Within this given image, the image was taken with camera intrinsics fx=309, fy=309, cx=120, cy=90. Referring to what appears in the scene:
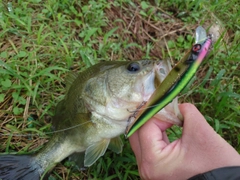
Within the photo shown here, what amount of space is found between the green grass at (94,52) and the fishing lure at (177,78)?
3.20 ft

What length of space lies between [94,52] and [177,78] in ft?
6.01

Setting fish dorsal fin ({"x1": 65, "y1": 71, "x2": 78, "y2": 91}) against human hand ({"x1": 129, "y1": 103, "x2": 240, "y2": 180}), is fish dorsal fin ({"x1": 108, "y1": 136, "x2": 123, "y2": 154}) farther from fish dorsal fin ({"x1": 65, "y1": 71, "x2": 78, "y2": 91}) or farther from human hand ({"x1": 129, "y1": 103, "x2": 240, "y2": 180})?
fish dorsal fin ({"x1": 65, "y1": 71, "x2": 78, "y2": 91})

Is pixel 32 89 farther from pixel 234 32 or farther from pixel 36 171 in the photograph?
pixel 234 32

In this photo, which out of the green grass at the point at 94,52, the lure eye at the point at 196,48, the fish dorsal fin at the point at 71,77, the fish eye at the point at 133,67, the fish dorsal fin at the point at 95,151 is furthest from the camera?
the green grass at the point at 94,52

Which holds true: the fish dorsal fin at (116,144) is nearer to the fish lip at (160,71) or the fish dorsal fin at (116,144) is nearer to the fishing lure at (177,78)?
the fishing lure at (177,78)

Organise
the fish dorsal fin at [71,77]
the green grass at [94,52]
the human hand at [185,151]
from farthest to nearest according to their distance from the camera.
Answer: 1. the green grass at [94,52]
2. the fish dorsal fin at [71,77]
3. the human hand at [185,151]

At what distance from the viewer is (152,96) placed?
1.84 m

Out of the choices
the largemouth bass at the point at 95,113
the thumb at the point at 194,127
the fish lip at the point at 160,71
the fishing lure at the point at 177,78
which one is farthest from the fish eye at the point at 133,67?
the thumb at the point at 194,127

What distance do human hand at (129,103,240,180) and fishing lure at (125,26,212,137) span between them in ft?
0.43

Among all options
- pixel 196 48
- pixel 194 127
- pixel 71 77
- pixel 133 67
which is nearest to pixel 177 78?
pixel 196 48

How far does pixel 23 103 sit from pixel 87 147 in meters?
0.80

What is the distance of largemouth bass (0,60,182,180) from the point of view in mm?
2064

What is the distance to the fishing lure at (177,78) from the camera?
1532 mm

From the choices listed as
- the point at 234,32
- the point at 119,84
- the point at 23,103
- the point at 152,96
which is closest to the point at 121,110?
the point at 119,84
